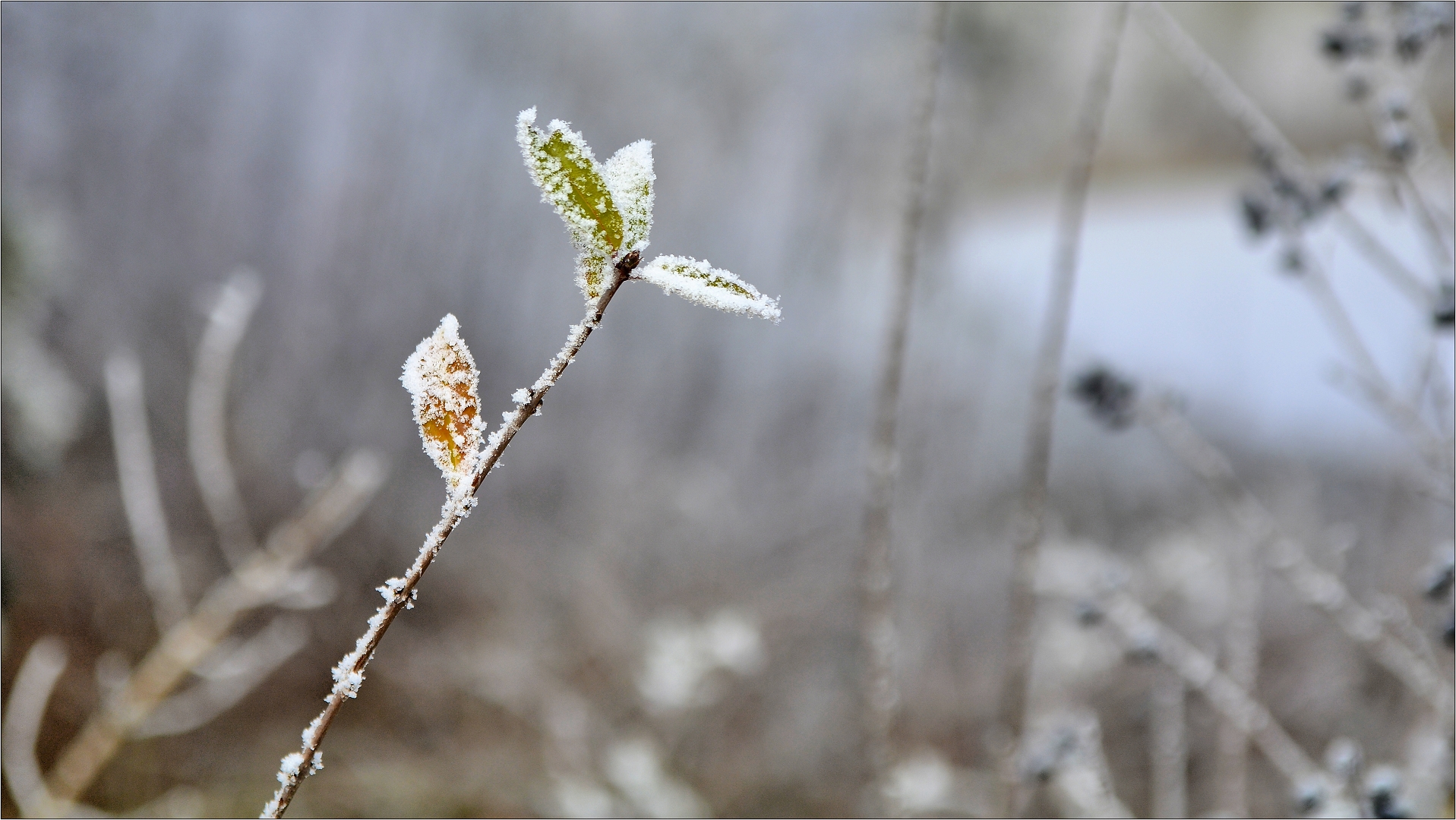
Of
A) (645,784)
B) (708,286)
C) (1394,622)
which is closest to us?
(708,286)

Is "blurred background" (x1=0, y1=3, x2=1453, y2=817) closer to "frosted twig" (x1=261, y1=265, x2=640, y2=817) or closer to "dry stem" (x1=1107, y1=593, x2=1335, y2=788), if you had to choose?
"dry stem" (x1=1107, y1=593, x2=1335, y2=788)

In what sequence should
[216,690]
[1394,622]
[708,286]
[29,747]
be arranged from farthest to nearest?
[216,690], [29,747], [1394,622], [708,286]

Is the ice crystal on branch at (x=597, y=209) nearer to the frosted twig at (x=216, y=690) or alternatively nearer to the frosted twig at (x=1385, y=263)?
the frosted twig at (x=1385, y=263)

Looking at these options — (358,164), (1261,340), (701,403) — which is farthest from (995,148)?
(358,164)

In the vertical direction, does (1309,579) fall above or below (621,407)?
below

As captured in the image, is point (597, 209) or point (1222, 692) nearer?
point (597, 209)

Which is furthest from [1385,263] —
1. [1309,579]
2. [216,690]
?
[216,690]

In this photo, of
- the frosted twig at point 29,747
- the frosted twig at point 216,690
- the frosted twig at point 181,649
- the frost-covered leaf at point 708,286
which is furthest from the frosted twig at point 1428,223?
the frosted twig at point 216,690

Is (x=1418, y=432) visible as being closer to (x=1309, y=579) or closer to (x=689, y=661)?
(x=1309, y=579)
